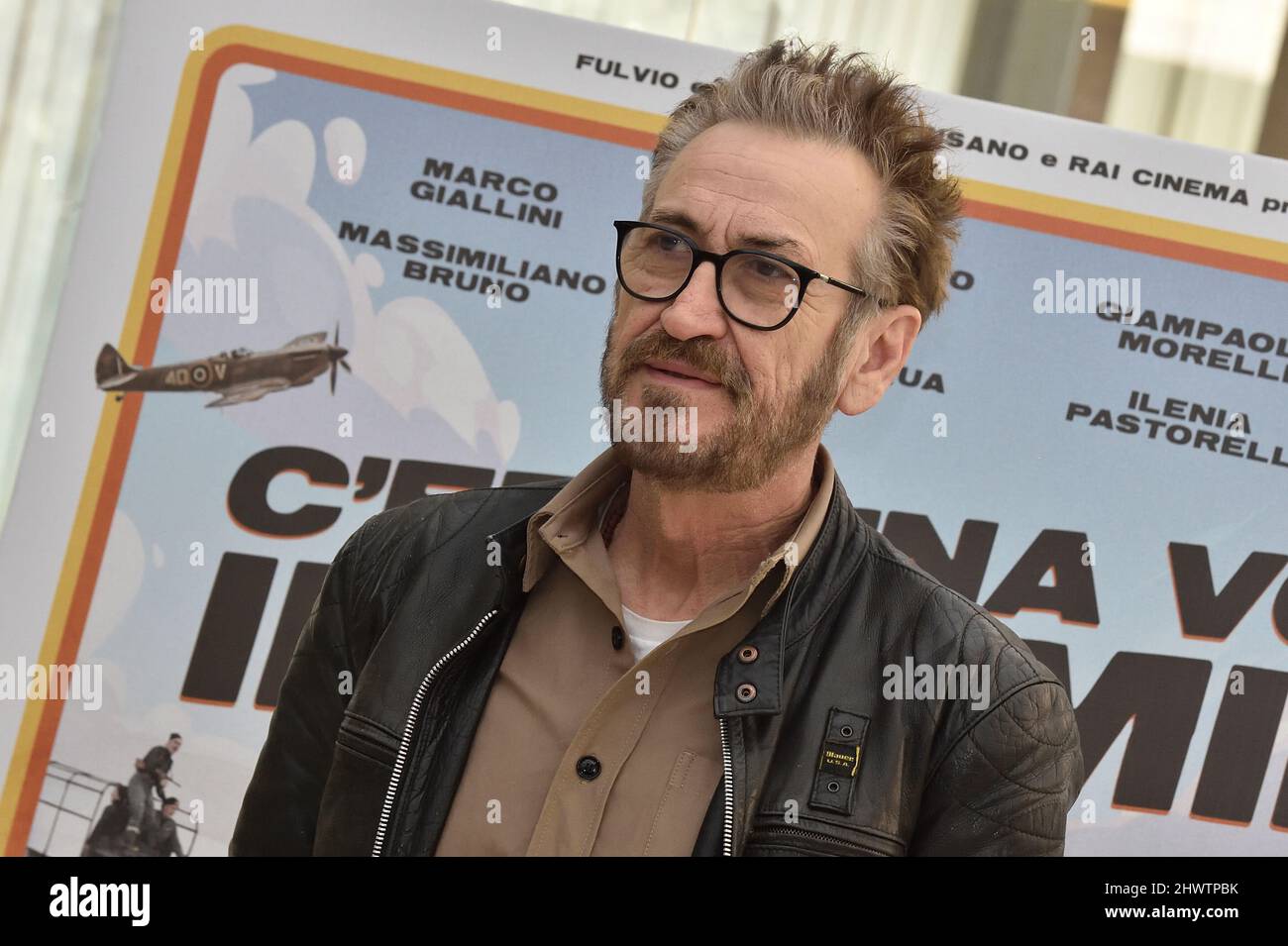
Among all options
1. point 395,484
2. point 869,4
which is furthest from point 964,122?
point 395,484

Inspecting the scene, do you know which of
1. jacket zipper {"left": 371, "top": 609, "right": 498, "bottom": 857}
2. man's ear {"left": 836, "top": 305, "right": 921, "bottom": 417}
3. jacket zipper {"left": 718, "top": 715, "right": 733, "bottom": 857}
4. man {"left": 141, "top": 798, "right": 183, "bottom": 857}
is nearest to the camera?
jacket zipper {"left": 718, "top": 715, "right": 733, "bottom": 857}

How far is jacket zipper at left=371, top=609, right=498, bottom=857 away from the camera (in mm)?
1491

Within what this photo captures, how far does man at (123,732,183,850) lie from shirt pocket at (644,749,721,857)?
5.34 ft

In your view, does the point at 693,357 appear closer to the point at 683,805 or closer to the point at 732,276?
the point at 732,276

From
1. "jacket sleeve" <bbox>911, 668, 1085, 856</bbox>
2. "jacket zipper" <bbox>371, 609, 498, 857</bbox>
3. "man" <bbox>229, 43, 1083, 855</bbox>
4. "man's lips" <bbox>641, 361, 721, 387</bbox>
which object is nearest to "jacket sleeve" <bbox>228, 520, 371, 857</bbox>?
"man" <bbox>229, 43, 1083, 855</bbox>

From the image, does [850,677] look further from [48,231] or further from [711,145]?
[48,231]

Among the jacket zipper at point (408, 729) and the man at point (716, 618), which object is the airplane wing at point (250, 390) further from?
the jacket zipper at point (408, 729)

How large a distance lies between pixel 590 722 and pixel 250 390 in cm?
155

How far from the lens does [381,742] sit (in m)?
1.53

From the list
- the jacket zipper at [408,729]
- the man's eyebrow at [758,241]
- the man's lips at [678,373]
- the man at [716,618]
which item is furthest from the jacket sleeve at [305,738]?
the man's eyebrow at [758,241]

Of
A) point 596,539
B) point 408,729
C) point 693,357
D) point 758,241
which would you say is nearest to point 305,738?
point 408,729

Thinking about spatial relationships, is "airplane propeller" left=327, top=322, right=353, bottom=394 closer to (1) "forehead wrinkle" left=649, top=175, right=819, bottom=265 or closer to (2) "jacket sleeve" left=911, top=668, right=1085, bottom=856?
(1) "forehead wrinkle" left=649, top=175, right=819, bottom=265

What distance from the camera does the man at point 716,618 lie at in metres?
1.44

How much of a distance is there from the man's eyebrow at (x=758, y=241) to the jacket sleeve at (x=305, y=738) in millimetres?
617
